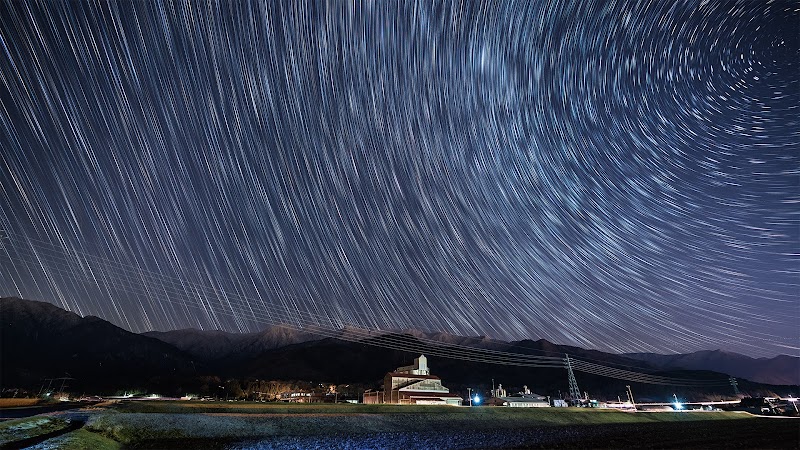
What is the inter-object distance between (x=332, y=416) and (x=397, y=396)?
1482 inches

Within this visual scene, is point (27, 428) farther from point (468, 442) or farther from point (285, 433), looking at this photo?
point (468, 442)

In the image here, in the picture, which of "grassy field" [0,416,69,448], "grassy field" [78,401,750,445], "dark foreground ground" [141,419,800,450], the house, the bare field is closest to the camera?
"grassy field" [0,416,69,448]

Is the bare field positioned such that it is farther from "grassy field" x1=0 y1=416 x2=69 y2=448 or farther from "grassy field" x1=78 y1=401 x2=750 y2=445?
"grassy field" x1=0 y1=416 x2=69 y2=448

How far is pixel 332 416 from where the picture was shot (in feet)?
140

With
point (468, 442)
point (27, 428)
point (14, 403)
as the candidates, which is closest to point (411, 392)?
point (468, 442)

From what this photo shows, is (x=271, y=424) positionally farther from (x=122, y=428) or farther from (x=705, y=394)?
(x=705, y=394)

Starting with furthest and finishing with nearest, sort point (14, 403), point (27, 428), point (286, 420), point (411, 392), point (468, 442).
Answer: point (411, 392) < point (14, 403) < point (286, 420) < point (468, 442) < point (27, 428)

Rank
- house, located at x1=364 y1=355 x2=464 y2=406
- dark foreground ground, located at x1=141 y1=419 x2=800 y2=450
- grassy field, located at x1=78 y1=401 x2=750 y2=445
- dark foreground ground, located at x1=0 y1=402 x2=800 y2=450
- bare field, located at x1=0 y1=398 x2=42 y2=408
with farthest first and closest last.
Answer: house, located at x1=364 y1=355 x2=464 y2=406, bare field, located at x1=0 y1=398 x2=42 y2=408, grassy field, located at x1=78 y1=401 x2=750 y2=445, dark foreground ground, located at x1=141 y1=419 x2=800 y2=450, dark foreground ground, located at x1=0 y1=402 x2=800 y2=450

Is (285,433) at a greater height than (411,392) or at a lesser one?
lesser

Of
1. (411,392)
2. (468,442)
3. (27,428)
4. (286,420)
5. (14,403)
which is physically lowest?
(468,442)

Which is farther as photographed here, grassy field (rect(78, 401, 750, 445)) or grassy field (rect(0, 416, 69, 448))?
grassy field (rect(78, 401, 750, 445))

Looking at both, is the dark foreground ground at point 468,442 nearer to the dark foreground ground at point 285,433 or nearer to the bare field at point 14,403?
the dark foreground ground at point 285,433

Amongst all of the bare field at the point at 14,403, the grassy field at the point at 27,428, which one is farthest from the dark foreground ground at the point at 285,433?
the bare field at the point at 14,403

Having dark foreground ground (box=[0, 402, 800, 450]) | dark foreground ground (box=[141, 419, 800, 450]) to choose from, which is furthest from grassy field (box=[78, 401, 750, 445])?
dark foreground ground (box=[141, 419, 800, 450])
